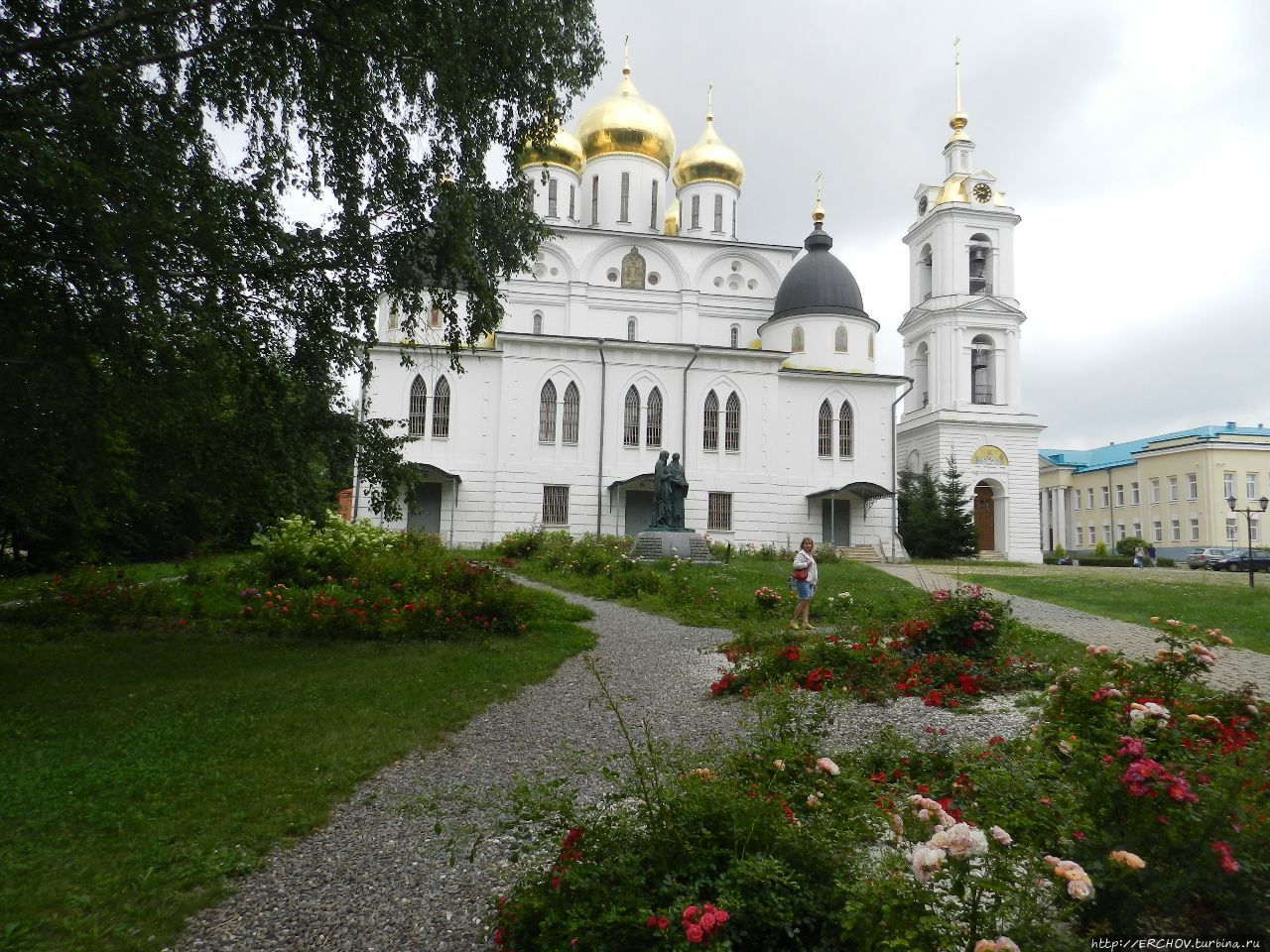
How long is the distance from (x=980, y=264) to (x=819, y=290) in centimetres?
1001

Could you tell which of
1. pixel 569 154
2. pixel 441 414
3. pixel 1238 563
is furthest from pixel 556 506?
pixel 1238 563

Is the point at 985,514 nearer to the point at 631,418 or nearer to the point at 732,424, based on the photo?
the point at 732,424

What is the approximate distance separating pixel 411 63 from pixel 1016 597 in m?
13.7

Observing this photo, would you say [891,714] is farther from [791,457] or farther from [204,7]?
[791,457]

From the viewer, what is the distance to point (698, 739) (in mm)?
5453

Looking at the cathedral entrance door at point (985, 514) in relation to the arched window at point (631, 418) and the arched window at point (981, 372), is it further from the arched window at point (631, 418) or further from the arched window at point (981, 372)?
the arched window at point (631, 418)

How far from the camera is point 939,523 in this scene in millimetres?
28703

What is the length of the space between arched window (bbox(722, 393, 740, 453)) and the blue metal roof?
114 ft

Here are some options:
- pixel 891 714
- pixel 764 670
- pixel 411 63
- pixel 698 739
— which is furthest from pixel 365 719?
pixel 411 63

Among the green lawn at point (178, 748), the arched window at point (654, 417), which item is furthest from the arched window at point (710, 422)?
the green lawn at point (178, 748)

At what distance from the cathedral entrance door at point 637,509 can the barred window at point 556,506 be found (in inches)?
86.5

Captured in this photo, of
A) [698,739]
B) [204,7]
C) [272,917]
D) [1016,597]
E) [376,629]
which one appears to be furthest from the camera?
[1016,597]

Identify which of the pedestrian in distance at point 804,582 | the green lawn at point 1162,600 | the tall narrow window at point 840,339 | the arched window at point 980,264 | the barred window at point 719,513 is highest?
the arched window at point 980,264

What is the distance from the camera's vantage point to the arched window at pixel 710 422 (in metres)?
28.4
